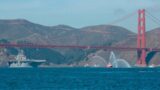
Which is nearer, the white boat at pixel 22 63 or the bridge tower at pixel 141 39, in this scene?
the bridge tower at pixel 141 39

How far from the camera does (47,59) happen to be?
195500mm

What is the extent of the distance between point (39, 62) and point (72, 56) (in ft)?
88.0

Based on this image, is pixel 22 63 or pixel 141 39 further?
pixel 22 63

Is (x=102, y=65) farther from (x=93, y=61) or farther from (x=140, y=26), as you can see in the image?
(x=140, y=26)

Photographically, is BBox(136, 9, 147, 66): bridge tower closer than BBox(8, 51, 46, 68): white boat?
Yes

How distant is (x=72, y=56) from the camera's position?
192m
